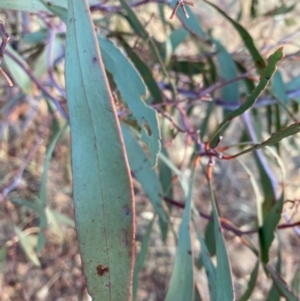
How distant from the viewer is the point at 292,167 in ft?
5.73

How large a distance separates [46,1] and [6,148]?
1.02 metres

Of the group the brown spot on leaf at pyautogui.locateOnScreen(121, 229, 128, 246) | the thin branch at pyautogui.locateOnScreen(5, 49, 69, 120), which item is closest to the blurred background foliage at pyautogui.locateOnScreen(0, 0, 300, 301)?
the thin branch at pyautogui.locateOnScreen(5, 49, 69, 120)

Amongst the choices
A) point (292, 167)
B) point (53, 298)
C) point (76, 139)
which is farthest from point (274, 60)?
point (292, 167)

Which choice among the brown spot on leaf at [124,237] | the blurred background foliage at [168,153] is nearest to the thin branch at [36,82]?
the blurred background foliage at [168,153]

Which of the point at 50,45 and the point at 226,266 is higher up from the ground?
the point at 50,45

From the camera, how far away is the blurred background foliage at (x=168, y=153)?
638mm

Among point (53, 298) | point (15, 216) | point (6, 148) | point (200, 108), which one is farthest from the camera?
point (200, 108)

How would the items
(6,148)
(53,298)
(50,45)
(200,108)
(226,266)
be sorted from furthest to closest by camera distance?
(200,108)
(6,148)
(53,298)
(50,45)
(226,266)

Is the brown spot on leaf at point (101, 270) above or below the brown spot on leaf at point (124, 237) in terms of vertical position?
below

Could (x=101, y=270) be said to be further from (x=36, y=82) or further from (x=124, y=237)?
(x=36, y=82)

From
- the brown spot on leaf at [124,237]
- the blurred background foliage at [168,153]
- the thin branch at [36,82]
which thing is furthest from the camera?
the thin branch at [36,82]

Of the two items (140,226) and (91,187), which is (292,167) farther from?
(91,187)

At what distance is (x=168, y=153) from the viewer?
1263 mm

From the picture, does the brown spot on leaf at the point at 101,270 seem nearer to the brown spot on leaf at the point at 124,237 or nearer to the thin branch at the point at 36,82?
the brown spot on leaf at the point at 124,237
